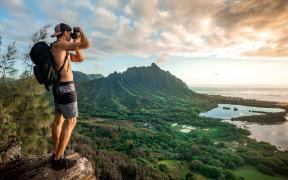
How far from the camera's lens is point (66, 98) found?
6082mm

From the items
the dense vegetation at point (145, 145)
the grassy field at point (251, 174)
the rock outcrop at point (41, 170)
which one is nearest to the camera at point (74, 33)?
the rock outcrop at point (41, 170)

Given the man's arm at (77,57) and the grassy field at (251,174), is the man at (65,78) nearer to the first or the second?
the man's arm at (77,57)

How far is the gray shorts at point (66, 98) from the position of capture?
604 cm

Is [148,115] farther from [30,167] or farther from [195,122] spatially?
[30,167]

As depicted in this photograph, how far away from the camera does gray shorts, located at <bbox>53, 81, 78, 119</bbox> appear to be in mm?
6035

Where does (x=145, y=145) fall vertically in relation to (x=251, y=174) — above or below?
above

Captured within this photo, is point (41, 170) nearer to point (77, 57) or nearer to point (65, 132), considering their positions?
point (65, 132)

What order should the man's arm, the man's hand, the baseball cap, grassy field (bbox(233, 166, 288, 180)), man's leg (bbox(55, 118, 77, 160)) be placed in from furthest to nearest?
1. grassy field (bbox(233, 166, 288, 180))
2. the man's arm
3. man's leg (bbox(55, 118, 77, 160))
4. the baseball cap
5. the man's hand

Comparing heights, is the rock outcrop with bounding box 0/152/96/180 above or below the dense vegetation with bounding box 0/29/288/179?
above

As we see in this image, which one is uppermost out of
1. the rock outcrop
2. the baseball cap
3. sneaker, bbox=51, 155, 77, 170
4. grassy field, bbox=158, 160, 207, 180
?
the baseball cap

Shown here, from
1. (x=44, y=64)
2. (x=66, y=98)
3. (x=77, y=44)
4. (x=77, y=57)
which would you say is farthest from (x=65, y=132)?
(x=77, y=44)

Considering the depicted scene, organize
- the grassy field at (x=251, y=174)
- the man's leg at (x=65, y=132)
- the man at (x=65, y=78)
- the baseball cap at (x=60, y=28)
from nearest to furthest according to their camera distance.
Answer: the man at (x=65, y=78) → the baseball cap at (x=60, y=28) → the man's leg at (x=65, y=132) → the grassy field at (x=251, y=174)

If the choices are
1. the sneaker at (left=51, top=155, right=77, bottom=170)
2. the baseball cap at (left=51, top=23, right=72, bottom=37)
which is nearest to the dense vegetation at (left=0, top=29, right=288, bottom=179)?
the sneaker at (left=51, top=155, right=77, bottom=170)

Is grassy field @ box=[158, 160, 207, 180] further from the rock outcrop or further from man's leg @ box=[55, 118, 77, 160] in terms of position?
man's leg @ box=[55, 118, 77, 160]
